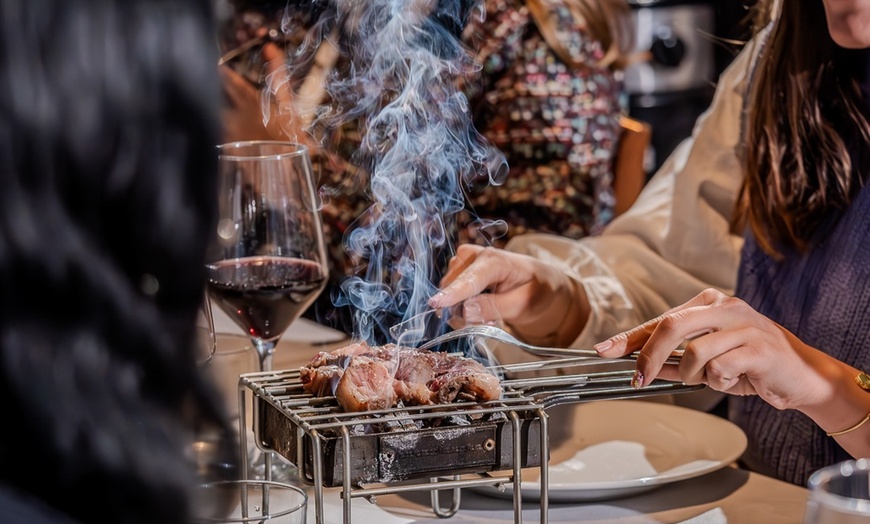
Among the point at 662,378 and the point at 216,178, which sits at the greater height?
the point at 216,178

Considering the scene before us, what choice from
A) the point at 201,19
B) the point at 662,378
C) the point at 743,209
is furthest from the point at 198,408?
the point at 743,209

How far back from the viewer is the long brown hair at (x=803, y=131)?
1.83 m

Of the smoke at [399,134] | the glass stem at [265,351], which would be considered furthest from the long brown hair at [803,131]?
the glass stem at [265,351]

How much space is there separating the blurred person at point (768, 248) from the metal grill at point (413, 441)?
1.28ft

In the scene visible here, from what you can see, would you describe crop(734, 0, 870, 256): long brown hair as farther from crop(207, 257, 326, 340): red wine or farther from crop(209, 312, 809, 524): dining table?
crop(207, 257, 326, 340): red wine

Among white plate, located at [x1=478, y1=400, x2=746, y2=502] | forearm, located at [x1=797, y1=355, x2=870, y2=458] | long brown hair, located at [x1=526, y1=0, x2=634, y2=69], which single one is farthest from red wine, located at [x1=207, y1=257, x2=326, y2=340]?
long brown hair, located at [x1=526, y1=0, x2=634, y2=69]

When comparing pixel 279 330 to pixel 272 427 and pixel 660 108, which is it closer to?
pixel 272 427

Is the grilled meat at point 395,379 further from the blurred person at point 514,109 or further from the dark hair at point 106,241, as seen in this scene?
the blurred person at point 514,109

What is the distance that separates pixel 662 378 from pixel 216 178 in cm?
87

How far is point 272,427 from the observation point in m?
1.12

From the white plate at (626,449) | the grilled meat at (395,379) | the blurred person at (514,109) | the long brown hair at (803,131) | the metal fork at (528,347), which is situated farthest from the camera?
the blurred person at (514,109)

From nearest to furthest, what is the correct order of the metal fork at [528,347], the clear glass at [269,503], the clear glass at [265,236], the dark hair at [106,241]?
the dark hair at [106,241]
the clear glass at [269,503]
the metal fork at [528,347]
the clear glass at [265,236]

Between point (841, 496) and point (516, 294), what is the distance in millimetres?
1167

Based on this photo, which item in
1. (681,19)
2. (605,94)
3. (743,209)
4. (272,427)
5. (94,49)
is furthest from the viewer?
(681,19)
